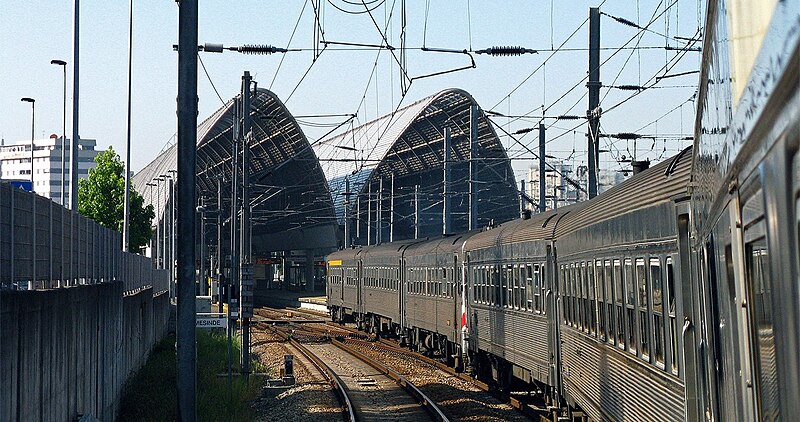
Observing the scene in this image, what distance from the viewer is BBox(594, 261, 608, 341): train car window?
1127 cm

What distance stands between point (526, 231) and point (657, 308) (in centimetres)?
1038

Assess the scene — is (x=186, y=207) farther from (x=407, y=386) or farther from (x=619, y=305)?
(x=407, y=386)

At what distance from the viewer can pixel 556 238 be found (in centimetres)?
1577

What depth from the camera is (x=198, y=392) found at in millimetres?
22750

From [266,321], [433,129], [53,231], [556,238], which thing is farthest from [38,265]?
[433,129]

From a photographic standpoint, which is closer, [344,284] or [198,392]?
[198,392]

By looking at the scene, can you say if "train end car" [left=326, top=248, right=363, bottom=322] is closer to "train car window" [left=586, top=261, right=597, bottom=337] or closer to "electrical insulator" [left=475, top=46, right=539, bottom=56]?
"electrical insulator" [left=475, top=46, right=539, bottom=56]

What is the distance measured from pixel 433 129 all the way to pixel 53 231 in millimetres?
70373

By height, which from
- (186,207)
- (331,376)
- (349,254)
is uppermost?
(349,254)

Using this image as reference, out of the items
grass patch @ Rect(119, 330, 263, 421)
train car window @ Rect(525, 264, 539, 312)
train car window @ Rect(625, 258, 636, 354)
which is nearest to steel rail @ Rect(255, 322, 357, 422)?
grass patch @ Rect(119, 330, 263, 421)

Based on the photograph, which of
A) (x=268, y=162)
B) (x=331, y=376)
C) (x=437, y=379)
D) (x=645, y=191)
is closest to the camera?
(x=645, y=191)

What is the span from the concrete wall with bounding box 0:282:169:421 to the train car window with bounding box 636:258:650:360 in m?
4.56

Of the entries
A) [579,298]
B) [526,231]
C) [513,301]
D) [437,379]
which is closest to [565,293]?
[579,298]

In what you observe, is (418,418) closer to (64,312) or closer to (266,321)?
(64,312)
